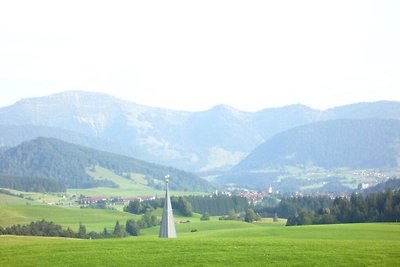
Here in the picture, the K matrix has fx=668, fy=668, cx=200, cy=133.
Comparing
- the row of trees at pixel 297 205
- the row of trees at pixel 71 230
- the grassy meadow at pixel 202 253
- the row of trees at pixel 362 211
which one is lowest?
the grassy meadow at pixel 202 253

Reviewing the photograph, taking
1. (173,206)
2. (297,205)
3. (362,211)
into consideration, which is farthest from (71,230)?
(297,205)

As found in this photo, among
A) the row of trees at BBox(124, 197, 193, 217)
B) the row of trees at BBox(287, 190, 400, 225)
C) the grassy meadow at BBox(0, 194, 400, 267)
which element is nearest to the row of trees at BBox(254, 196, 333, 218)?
the row of trees at BBox(124, 197, 193, 217)

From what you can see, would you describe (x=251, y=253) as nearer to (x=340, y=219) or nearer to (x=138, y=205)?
(x=340, y=219)

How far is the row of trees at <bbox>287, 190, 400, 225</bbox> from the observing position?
366ft

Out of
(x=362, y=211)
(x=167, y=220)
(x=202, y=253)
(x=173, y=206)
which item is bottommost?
(x=202, y=253)

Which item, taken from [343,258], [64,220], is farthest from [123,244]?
[64,220]

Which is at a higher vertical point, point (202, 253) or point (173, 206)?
point (173, 206)

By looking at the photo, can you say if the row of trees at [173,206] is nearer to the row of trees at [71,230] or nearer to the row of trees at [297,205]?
the row of trees at [71,230]

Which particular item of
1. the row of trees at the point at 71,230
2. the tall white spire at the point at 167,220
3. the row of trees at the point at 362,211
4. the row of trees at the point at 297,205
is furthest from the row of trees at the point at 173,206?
the tall white spire at the point at 167,220

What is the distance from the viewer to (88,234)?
409 ft

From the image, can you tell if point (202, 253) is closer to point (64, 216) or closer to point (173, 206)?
point (64, 216)

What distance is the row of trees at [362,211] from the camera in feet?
366

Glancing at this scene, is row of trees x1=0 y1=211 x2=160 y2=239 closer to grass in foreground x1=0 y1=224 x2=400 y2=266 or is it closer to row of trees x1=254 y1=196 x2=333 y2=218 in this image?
row of trees x1=254 y1=196 x2=333 y2=218

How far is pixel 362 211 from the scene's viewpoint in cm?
11606
